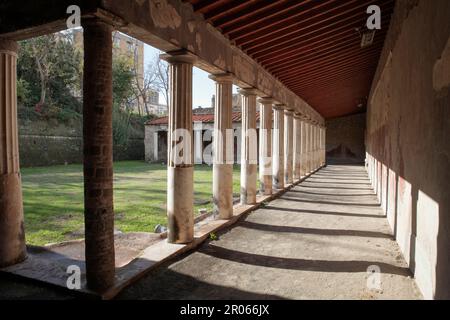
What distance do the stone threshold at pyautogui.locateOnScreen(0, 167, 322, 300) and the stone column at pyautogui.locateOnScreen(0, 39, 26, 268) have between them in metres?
0.29

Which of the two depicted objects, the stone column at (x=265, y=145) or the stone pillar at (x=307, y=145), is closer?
the stone column at (x=265, y=145)

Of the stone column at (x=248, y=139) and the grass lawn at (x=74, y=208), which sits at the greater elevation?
the stone column at (x=248, y=139)

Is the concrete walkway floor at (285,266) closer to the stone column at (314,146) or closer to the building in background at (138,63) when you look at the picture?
the stone column at (314,146)

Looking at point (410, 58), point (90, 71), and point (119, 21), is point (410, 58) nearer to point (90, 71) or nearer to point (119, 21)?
point (119, 21)

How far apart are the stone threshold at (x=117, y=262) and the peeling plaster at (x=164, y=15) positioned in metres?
3.10

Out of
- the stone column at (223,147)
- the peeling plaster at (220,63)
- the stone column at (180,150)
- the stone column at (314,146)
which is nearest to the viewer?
the stone column at (180,150)

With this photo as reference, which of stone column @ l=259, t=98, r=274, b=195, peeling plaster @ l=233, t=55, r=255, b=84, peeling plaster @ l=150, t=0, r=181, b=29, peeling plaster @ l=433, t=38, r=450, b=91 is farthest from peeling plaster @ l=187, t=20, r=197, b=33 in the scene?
stone column @ l=259, t=98, r=274, b=195

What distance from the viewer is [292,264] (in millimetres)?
4758

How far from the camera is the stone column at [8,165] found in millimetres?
4246

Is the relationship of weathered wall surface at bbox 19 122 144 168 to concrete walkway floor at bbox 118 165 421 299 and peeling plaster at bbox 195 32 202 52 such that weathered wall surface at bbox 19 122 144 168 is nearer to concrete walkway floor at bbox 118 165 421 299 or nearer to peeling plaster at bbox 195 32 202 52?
concrete walkway floor at bbox 118 165 421 299

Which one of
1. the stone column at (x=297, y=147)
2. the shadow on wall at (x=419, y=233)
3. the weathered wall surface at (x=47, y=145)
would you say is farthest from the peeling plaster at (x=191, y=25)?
the weathered wall surface at (x=47, y=145)

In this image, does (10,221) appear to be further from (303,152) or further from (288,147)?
(303,152)

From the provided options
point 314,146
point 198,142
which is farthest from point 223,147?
point 198,142

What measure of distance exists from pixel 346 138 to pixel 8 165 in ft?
97.6
